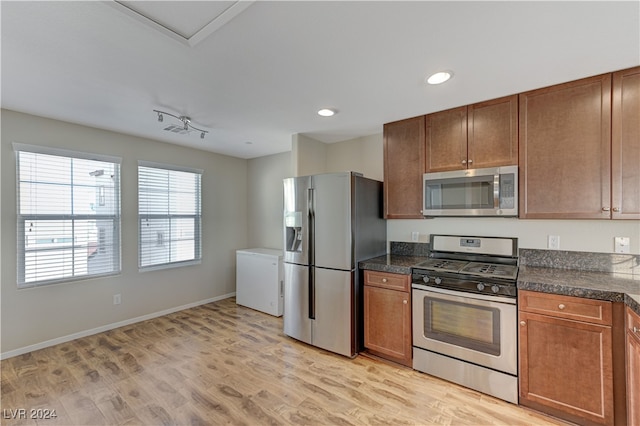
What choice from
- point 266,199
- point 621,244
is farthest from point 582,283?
point 266,199

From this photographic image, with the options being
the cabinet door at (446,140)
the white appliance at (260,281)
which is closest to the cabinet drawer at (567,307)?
the cabinet door at (446,140)

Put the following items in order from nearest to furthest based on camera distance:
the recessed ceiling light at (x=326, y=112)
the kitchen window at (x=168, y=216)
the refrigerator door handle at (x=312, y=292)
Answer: the recessed ceiling light at (x=326, y=112)
the refrigerator door handle at (x=312, y=292)
the kitchen window at (x=168, y=216)

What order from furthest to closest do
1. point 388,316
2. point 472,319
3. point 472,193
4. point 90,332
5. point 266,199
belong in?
point 266,199 < point 90,332 < point 388,316 < point 472,193 < point 472,319

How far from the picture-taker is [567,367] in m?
1.87

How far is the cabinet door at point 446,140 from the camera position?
261 centimetres

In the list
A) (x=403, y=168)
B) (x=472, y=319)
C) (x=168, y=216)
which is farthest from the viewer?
(x=168, y=216)

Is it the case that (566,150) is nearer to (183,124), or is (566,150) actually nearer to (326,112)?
(326,112)

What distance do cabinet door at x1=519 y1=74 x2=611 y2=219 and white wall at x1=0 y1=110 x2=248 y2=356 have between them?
422 cm

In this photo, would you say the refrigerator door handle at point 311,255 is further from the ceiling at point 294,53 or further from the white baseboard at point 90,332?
the white baseboard at point 90,332

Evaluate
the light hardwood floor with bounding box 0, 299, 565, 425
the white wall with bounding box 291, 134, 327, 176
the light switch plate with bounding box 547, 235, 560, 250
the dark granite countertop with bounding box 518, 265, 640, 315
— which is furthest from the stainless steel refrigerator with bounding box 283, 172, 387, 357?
the light switch plate with bounding box 547, 235, 560, 250

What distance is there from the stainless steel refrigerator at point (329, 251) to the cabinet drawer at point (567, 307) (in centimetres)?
139

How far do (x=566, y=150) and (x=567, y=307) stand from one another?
1.19 metres

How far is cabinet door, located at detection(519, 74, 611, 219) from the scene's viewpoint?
204cm

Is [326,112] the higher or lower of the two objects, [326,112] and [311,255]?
the higher
